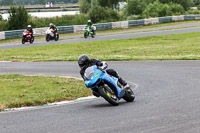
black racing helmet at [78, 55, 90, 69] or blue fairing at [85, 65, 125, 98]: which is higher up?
black racing helmet at [78, 55, 90, 69]

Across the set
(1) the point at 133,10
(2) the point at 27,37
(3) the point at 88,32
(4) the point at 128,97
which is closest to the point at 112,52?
(2) the point at 27,37

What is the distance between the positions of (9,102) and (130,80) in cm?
531

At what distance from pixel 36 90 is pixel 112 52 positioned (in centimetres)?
1346

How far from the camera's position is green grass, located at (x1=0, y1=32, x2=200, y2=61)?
70.8ft

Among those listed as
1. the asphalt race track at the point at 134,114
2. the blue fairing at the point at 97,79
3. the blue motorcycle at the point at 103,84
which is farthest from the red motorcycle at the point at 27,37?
the blue fairing at the point at 97,79

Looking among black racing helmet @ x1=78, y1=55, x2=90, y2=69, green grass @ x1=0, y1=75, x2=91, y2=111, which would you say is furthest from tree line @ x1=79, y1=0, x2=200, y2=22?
black racing helmet @ x1=78, y1=55, x2=90, y2=69

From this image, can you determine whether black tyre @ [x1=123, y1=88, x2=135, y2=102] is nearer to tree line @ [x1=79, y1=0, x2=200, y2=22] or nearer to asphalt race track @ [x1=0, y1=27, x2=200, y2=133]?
asphalt race track @ [x1=0, y1=27, x2=200, y2=133]

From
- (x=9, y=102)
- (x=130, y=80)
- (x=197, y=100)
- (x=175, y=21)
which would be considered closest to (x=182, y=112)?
(x=197, y=100)

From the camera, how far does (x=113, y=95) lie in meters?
9.60

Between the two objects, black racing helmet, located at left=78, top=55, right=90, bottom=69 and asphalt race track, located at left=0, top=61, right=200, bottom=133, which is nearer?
asphalt race track, located at left=0, top=61, right=200, bottom=133

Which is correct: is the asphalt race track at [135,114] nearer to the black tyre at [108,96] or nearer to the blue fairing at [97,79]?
the black tyre at [108,96]

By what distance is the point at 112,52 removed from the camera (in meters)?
25.2

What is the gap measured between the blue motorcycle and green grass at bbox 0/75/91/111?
5.58ft

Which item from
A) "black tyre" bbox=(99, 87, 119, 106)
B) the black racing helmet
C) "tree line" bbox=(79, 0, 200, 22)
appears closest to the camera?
"black tyre" bbox=(99, 87, 119, 106)
